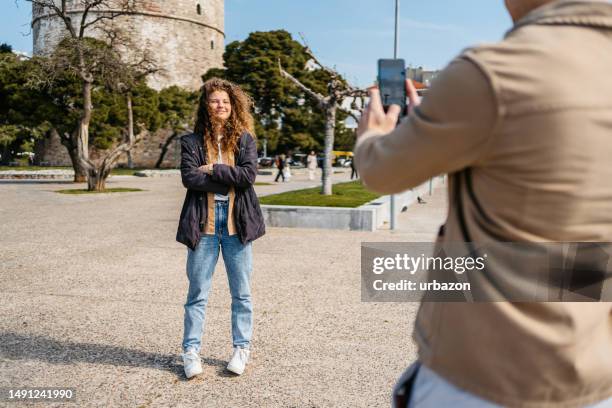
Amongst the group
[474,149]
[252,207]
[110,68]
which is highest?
[110,68]

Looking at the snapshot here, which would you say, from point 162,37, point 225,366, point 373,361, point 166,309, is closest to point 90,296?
point 166,309

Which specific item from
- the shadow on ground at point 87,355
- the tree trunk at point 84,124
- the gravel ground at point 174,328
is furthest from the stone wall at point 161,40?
the shadow on ground at point 87,355

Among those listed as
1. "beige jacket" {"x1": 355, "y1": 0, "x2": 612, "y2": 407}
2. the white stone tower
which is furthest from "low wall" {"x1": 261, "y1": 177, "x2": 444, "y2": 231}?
the white stone tower

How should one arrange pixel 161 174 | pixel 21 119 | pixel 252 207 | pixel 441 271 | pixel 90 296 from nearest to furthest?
pixel 441 271 < pixel 252 207 < pixel 90 296 < pixel 21 119 < pixel 161 174

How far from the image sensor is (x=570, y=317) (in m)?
1.03

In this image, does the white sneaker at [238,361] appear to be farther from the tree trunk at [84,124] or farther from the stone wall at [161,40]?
the stone wall at [161,40]

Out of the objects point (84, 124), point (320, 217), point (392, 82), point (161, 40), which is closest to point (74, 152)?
point (84, 124)

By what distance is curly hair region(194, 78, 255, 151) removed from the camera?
11.8 ft

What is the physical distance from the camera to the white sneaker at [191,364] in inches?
134

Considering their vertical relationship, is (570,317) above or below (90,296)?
above

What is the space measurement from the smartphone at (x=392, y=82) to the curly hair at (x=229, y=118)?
214cm

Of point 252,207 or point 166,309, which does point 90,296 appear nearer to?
point 166,309

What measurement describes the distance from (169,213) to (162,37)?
3534cm

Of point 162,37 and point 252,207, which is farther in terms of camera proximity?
point 162,37
